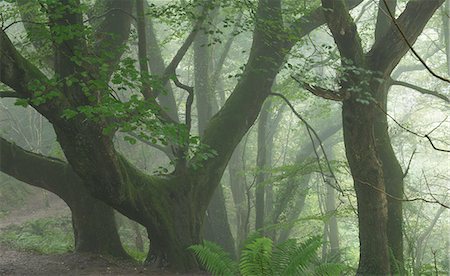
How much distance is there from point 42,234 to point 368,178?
11.7 meters

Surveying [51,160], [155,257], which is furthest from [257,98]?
[51,160]

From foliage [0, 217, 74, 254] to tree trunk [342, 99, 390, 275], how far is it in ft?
23.8

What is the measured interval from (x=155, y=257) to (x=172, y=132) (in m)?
3.69

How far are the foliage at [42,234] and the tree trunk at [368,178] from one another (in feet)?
23.8

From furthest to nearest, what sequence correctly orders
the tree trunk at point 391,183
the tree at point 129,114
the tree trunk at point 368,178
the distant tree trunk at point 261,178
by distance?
the distant tree trunk at point 261,178
the tree trunk at point 391,183
the tree trunk at point 368,178
the tree at point 129,114

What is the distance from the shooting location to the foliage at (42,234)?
40.2ft

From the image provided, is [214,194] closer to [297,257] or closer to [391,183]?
[391,183]

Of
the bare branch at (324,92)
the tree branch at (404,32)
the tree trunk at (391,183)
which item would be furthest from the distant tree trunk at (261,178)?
the bare branch at (324,92)

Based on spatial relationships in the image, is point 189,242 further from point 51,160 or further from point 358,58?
point 358,58

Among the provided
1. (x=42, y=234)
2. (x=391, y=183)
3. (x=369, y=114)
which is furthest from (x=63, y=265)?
(x=42, y=234)

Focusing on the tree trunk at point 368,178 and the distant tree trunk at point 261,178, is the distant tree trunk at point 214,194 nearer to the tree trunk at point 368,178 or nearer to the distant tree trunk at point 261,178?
the distant tree trunk at point 261,178

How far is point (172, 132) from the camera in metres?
5.25

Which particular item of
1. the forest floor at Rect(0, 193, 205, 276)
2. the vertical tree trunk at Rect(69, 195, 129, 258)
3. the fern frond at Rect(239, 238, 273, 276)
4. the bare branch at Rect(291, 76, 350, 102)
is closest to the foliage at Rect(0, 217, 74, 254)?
the forest floor at Rect(0, 193, 205, 276)

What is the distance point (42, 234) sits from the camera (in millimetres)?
14922
